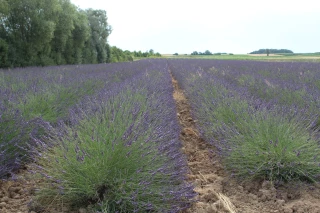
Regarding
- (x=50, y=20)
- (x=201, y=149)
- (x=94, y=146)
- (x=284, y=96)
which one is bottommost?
(x=201, y=149)

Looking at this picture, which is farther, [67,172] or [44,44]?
[44,44]

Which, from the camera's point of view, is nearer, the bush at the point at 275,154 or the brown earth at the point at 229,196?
the brown earth at the point at 229,196

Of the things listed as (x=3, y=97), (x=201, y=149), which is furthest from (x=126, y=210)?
(x=3, y=97)

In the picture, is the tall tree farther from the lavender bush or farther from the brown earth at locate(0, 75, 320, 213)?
the lavender bush

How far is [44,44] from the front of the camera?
69.6ft

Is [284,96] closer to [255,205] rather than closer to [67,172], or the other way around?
[255,205]

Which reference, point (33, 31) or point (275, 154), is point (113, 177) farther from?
point (33, 31)

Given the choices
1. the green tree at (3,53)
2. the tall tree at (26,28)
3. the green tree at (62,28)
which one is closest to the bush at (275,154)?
the green tree at (3,53)

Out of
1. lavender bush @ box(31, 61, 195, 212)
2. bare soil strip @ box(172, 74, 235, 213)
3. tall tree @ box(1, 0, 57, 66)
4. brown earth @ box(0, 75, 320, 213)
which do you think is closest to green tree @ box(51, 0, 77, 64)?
tall tree @ box(1, 0, 57, 66)

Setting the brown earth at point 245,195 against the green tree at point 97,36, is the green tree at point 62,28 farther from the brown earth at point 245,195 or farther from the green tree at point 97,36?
the brown earth at point 245,195

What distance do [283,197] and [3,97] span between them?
3.55 metres

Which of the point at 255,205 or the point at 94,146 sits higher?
the point at 94,146

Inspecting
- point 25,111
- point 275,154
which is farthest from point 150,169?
point 25,111

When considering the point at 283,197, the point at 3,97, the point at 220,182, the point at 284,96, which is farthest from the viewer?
the point at 284,96
